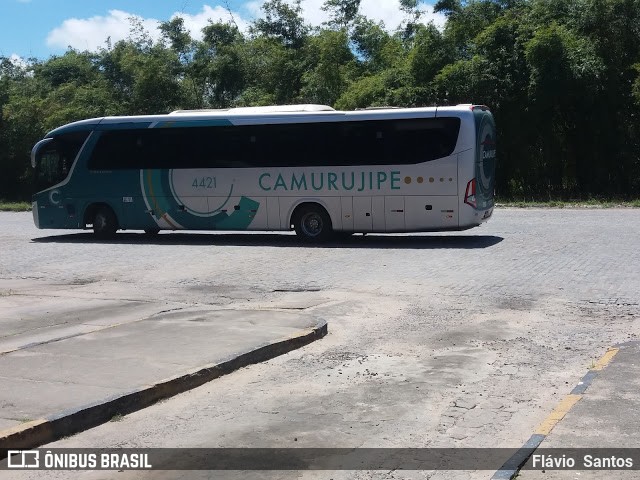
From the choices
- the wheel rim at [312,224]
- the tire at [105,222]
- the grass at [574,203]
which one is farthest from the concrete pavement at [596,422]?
the grass at [574,203]

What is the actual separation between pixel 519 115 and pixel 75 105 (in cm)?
2348

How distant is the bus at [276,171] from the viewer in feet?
66.4

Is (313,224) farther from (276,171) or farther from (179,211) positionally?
(179,211)

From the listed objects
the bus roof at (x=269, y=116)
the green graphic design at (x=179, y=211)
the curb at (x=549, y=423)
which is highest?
the bus roof at (x=269, y=116)

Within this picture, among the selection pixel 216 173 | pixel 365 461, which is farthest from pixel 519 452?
pixel 216 173

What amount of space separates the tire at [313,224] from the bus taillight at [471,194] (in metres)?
3.27

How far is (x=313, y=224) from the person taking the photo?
21.5 m

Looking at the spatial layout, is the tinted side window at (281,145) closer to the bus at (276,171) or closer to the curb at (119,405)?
the bus at (276,171)

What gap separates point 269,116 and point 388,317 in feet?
34.6

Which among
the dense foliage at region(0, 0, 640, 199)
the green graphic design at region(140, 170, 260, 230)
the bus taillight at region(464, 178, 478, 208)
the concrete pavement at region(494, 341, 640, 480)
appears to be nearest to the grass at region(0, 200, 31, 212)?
the dense foliage at region(0, 0, 640, 199)

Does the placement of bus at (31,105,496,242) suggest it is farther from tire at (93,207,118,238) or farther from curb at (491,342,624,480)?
curb at (491,342,624,480)

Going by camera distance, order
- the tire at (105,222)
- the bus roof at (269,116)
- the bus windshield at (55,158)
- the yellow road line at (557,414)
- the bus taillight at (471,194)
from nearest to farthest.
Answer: the yellow road line at (557,414)
the bus taillight at (471,194)
the bus roof at (269,116)
the tire at (105,222)
the bus windshield at (55,158)

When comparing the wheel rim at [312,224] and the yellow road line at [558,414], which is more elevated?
the wheel rim at [312,224]

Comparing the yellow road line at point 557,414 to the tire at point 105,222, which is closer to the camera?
the yellow road line at point 557,414
